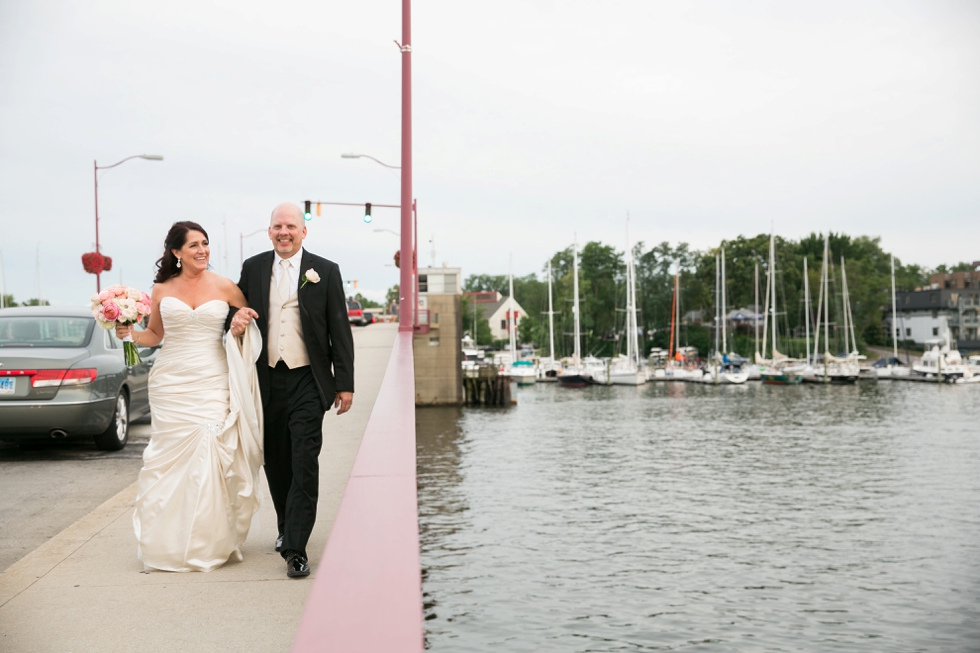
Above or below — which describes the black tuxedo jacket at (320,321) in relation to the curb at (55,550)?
above

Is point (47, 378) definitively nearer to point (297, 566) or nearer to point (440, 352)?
point (297, 566)

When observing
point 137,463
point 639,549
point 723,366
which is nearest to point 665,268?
point 723,366

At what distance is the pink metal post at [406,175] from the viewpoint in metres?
16.6

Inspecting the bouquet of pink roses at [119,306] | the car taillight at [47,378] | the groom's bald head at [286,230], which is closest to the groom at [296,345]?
the groom's bald head at [286,230]

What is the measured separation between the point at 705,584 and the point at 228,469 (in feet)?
46.2

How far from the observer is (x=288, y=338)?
5.35m

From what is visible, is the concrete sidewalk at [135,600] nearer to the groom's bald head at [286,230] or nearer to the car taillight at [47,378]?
the groom's bald head at [286,230]

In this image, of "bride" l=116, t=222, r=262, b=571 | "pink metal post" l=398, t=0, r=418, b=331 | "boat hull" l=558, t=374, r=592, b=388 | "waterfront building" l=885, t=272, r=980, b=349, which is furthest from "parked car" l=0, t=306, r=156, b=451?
"waterfront building" l=885, t=272, r=980, b=349

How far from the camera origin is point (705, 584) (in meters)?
17.4

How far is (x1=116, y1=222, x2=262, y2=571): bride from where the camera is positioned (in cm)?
514

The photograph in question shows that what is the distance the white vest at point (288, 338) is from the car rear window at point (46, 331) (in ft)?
21.6

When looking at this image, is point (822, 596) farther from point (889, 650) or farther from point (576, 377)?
point (576, 377)

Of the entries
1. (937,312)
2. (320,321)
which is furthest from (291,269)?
(937,312)

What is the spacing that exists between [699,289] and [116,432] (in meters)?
116
